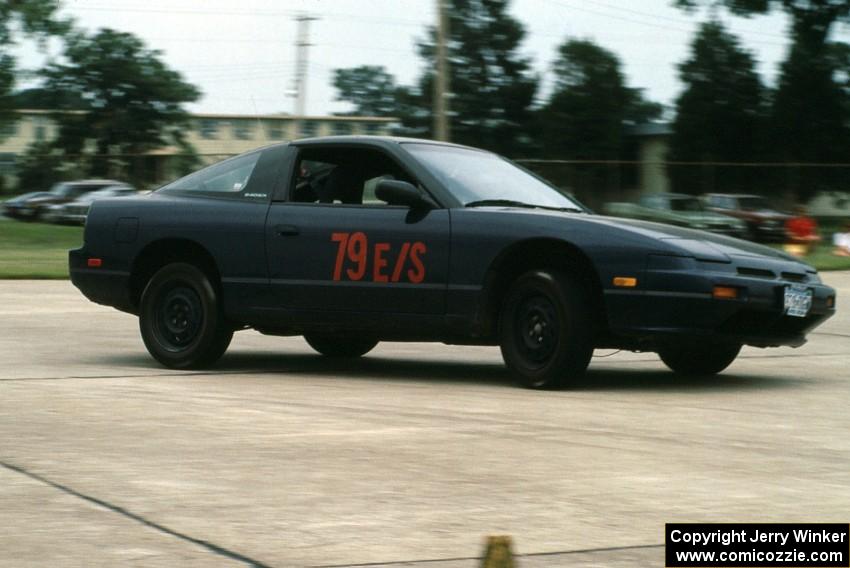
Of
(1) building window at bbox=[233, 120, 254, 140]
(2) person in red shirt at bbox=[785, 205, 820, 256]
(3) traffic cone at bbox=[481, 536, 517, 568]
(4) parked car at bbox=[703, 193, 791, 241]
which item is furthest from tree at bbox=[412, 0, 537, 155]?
(3) traffic cone at bbox=[481, 536, 517, 568]

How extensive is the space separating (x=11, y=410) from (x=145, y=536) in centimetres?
307

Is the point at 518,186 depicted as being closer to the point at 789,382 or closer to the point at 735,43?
the point at 789,382

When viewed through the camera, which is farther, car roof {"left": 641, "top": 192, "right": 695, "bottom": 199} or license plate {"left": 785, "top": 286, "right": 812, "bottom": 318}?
car roof {"left": 641, "top": 192, "right": 695, "bottom": 199}

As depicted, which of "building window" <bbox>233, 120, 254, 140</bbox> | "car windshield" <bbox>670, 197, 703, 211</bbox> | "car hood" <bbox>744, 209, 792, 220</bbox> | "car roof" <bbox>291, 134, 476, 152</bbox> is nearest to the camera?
"car roof" <bbox>291, 134, 476, 152</bbox>

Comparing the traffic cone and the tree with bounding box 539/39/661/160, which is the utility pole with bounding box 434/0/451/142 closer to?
the traffic cone

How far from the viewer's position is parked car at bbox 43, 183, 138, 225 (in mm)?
47438

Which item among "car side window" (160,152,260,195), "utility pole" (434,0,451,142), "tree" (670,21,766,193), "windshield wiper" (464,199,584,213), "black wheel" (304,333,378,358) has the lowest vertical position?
"black wheel" (304,333,378,358)

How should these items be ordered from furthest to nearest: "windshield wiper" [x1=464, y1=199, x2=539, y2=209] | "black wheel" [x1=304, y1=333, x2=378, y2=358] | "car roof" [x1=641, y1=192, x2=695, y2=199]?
1. "car roof" [x1=641, y1=192, x2=695, y2=199]
2. "black wheel" [x1=304, y1=333, x2=378, y2=358]
3. "windshield wiper" [x1=464, y1=199, x2=539, y2=209]

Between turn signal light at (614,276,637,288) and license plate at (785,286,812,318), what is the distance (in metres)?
0.93

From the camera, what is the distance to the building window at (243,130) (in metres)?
122

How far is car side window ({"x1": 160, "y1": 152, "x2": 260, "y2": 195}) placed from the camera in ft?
31.2

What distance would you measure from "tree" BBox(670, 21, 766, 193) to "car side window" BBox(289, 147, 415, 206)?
57103 millimetres

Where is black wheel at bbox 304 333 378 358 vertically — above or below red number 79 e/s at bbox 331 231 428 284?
below

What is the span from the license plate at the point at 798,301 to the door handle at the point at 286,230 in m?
2.98
